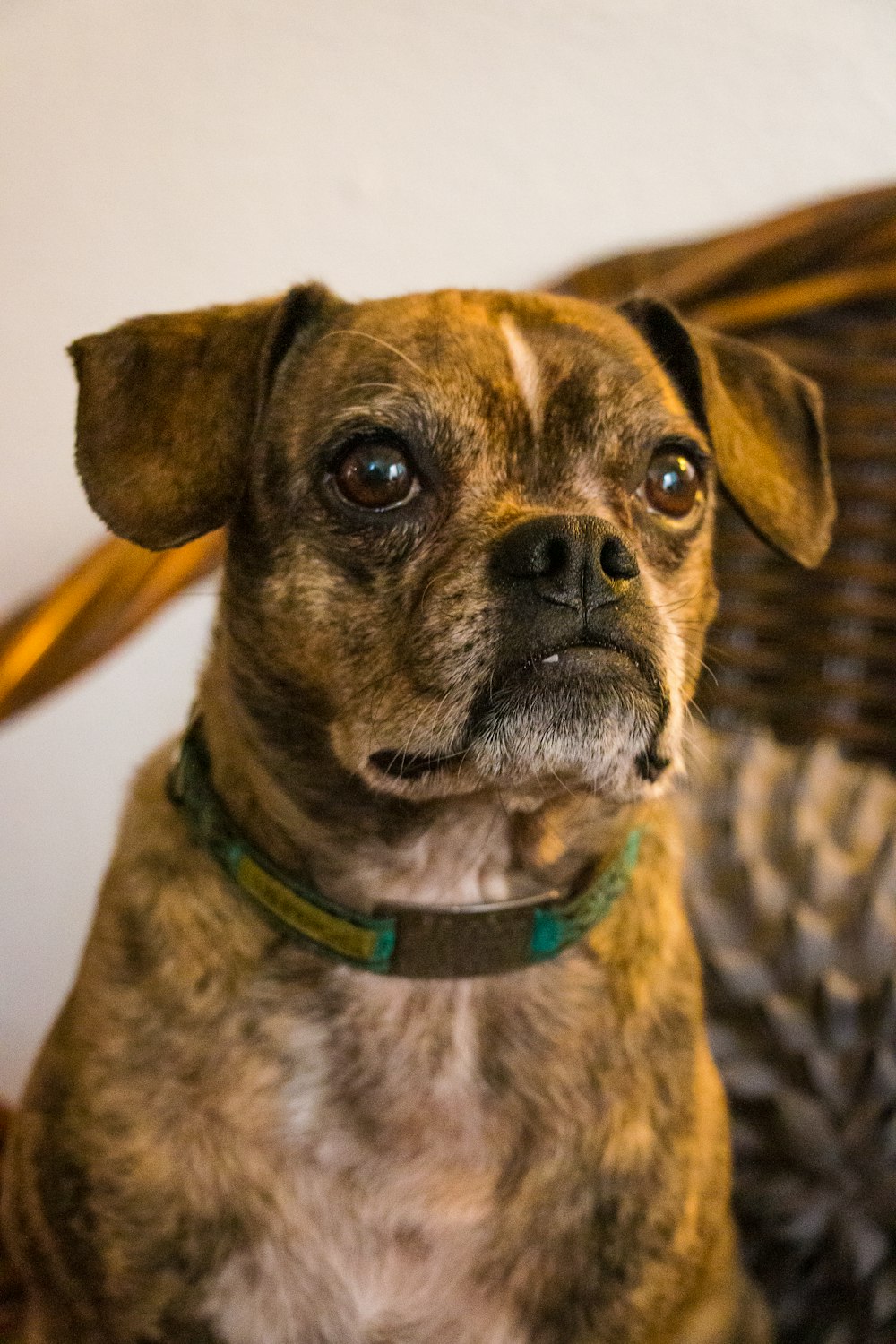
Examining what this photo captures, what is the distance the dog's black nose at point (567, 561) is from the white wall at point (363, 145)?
3.57ft

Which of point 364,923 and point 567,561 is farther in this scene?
point 364,923

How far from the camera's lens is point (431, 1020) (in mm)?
999

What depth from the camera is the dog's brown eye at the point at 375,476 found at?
0.93m

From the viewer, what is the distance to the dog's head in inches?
32.5

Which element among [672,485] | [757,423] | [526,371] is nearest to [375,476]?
[526,371]

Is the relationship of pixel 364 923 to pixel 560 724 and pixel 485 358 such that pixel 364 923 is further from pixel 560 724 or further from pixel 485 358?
pixel 485 358

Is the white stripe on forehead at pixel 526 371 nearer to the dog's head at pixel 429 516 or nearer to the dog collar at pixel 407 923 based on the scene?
the dog's head at pixel 429 516

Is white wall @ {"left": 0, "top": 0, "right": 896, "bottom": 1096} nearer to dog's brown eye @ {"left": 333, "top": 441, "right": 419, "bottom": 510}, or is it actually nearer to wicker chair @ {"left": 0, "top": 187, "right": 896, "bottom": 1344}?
wicker chair @ {"left": 0, "top": 187, "right": 896, "bottom": 1344}

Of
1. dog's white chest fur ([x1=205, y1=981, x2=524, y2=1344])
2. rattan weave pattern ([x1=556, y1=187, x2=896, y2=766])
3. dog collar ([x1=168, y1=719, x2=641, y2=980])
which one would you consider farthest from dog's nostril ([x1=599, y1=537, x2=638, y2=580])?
rattan weave pattern ([x1=556, y1=187, x2=896, y2=766])

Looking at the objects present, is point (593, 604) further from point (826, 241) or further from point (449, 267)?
point (449, 267)

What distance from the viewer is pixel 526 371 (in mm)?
971

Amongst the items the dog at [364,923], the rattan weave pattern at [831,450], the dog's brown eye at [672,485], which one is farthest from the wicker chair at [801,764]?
the dog at [364,923]

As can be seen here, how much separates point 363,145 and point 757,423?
88cm

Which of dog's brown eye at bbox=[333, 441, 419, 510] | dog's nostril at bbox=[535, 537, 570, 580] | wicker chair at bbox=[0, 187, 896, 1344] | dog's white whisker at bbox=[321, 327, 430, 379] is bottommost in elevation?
wicker chair at bbox=[0, 187, 896, 1344]
